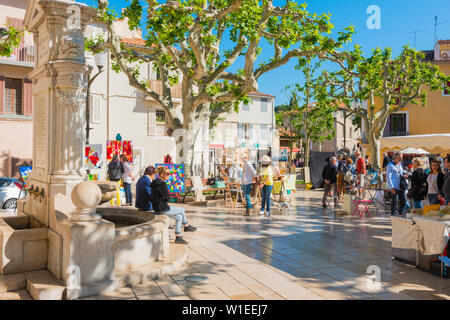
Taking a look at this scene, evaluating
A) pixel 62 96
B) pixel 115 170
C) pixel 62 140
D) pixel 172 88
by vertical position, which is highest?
pixel 172 88

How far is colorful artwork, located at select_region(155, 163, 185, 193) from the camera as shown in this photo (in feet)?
46.9

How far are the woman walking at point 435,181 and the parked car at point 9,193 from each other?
11890mm

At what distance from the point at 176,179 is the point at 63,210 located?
893 centimetres

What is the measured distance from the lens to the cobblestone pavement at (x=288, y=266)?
4.91m

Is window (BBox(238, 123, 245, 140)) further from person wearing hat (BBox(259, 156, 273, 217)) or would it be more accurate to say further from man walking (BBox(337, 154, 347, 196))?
person wearing hat (BBox(259, 156, 273, 217))

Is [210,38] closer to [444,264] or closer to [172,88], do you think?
[444,264]

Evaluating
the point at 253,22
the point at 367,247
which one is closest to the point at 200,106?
the point at 253,22

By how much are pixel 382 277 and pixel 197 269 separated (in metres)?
2.76

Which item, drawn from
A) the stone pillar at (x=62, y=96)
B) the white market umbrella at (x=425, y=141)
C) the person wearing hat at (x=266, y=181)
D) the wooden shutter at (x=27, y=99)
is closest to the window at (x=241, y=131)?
the wooden shutter at (x=27, y=99)

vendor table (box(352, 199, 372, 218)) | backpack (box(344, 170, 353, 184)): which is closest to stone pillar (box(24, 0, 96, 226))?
vendor table (box(352, 199, 372, 218))

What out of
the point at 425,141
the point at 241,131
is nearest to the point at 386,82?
the point at 425,141

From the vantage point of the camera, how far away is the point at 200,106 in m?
15.5

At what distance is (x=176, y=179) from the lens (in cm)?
1437
